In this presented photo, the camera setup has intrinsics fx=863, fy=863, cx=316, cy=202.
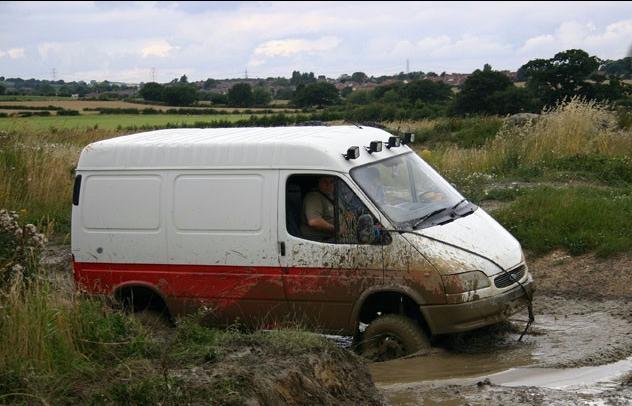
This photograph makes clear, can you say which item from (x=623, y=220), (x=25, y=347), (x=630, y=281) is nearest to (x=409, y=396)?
(x=25, y=347)

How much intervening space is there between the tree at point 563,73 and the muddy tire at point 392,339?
3922 centimetres

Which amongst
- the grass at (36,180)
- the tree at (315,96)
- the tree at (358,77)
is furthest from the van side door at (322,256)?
the tree at (358,77)

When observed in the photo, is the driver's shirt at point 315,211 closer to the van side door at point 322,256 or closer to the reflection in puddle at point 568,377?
the van side door at point 322,256

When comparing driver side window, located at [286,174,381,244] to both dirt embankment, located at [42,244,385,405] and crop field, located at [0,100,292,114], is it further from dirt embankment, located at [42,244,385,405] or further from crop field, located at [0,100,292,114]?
crop field, located at [0,100,292,114]

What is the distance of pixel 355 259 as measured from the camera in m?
7.91

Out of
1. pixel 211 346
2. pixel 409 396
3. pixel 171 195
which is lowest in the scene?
pixel 409 396

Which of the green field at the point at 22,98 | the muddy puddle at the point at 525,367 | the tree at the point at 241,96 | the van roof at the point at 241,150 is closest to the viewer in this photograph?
the muddy puddle at the point at 525,367

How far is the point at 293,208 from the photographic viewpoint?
828cm

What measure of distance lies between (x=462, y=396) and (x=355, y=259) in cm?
178

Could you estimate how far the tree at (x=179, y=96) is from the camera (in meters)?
51.3

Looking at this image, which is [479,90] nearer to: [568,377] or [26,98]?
[26,98]

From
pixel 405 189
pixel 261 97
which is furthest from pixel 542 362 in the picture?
pixel 261 97

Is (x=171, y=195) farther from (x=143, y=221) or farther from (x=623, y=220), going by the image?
(x=623, y=220)

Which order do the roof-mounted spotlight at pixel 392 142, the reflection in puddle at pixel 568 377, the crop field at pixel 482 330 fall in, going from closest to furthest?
the crop field at pixel 482 330 < the reflection in puddle at pixel 568 377 < the roof-mounted spotlight at pixel 392 142
